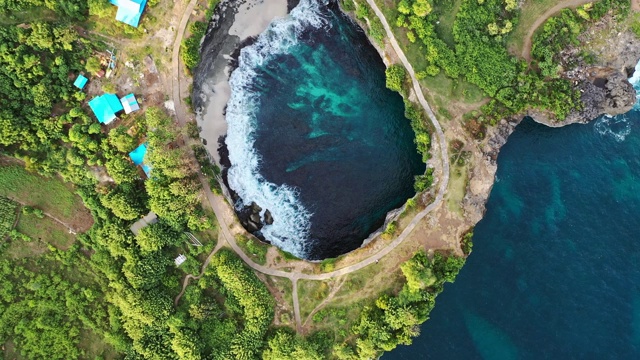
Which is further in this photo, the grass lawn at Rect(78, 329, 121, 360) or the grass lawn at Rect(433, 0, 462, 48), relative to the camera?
the grass lawn at Rect(433, 0, 462, 48)

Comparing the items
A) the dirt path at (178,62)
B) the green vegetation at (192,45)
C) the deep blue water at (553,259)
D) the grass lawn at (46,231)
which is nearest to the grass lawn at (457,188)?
the deep blue water at (553,259)

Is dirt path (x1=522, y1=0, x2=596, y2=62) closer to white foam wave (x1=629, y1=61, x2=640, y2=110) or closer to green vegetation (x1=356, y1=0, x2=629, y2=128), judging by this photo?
green vegetation (x1=356, y1=0, x2=629, y2=128)

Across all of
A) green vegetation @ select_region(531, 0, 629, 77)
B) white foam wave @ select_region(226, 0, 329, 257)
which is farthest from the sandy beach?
green vegetation @ select_region(531, 0, 629, 77)

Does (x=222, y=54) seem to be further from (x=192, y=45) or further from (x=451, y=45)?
(x=451, y=45)

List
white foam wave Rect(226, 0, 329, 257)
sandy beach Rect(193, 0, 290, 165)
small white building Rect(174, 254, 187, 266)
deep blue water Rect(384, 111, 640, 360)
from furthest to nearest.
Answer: white foam wave Rect(226, 0, 329, 257), sandy beach Rect(193, 0, 290, 165), deep blue water Rect(384, 111, 640, 360), small white building Rect(174, 254, 187, 266)

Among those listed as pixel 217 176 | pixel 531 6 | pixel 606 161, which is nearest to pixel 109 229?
pixel 217 176

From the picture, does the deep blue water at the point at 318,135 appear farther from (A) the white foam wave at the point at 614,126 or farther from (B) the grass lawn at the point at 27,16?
(A) the white foam wave at the point at 614,126
